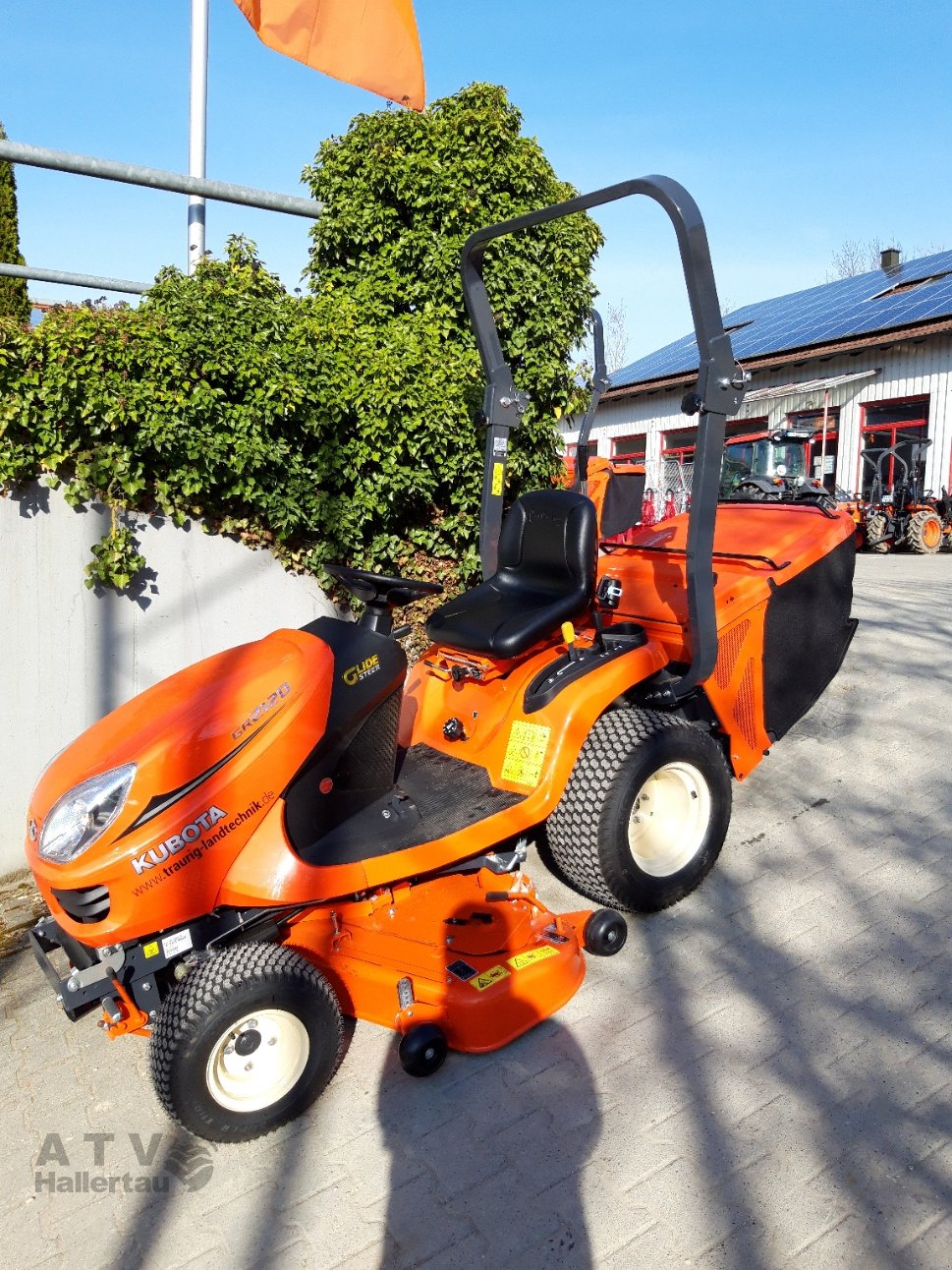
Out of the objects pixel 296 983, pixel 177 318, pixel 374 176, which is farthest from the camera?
pixel 374 176

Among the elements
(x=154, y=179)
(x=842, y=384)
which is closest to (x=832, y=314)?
(x=842, y=384)

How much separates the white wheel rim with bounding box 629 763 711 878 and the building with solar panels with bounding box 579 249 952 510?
465 inches

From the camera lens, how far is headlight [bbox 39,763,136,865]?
2.18 m

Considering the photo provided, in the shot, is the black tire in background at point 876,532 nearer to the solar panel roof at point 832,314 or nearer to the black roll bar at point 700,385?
the solar panel roof at point 832,314

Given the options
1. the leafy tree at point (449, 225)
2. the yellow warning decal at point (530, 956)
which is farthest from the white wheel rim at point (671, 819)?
the leafy tree at point (449, 225)

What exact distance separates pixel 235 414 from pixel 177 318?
51 centimetres

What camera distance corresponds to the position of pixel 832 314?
17.9 metres

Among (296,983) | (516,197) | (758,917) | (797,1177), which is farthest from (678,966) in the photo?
(516,197)

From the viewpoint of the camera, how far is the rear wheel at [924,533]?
13.2 meters

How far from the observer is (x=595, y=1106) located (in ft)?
7.58

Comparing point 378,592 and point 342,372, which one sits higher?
point 342,372

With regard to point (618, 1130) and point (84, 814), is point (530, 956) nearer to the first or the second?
point (618, 1130)

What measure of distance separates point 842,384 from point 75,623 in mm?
15007

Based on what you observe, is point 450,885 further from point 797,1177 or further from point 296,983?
point 797,1177
